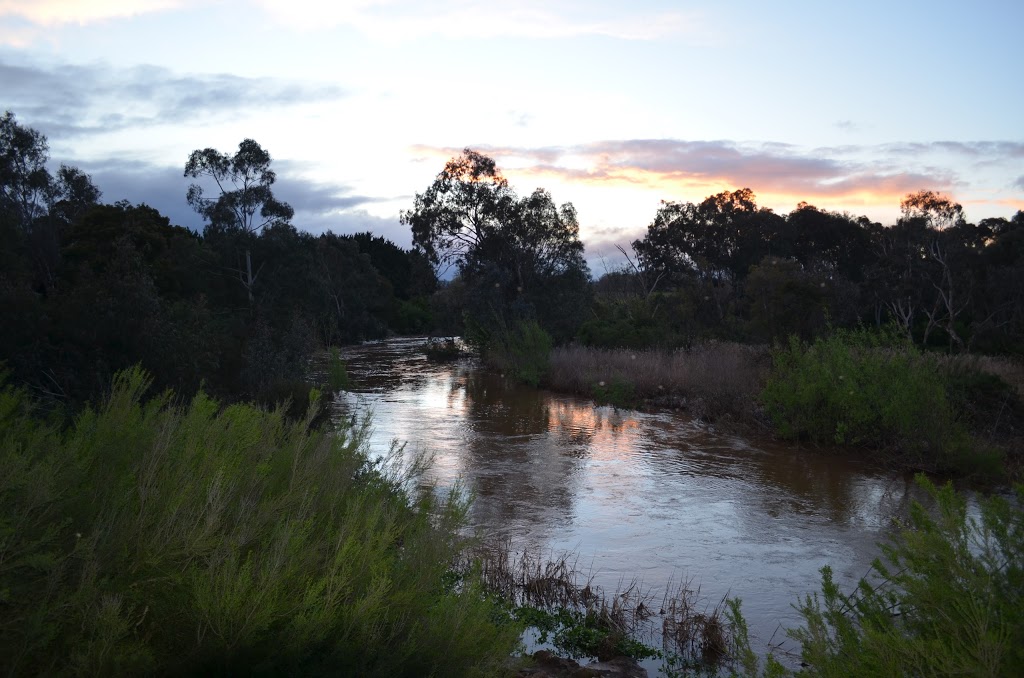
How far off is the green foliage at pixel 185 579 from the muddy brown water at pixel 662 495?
9.41 feet

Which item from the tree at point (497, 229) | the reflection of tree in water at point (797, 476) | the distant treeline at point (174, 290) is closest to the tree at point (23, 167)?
the distant treeline at point (174, 290)

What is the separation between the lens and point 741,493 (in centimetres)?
1258

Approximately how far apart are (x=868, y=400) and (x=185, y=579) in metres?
14.3

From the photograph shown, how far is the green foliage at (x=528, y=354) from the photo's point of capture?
86.0ft

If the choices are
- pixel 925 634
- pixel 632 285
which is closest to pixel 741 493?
pixel 925 634

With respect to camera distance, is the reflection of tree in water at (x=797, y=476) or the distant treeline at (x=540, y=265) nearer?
the reflection of tree in water at (x=797, y=476)

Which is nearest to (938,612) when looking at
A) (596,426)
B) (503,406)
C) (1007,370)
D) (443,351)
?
(596,426)

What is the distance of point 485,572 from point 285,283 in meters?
30.3

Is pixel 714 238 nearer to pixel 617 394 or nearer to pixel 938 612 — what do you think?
pixel 617 394

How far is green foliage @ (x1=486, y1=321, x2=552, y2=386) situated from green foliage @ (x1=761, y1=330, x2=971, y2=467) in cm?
994

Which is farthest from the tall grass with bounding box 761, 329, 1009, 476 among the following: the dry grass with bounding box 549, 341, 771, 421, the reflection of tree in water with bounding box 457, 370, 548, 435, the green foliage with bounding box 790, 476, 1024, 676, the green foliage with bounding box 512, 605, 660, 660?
the green foliage with bounding box 790, 476, 1024, 676

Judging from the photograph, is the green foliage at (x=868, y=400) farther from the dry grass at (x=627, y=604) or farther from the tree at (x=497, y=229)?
the tree at (x=497, y=229)

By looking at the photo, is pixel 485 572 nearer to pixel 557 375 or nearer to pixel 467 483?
pixel 467 483

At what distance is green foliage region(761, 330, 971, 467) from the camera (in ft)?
44.3
